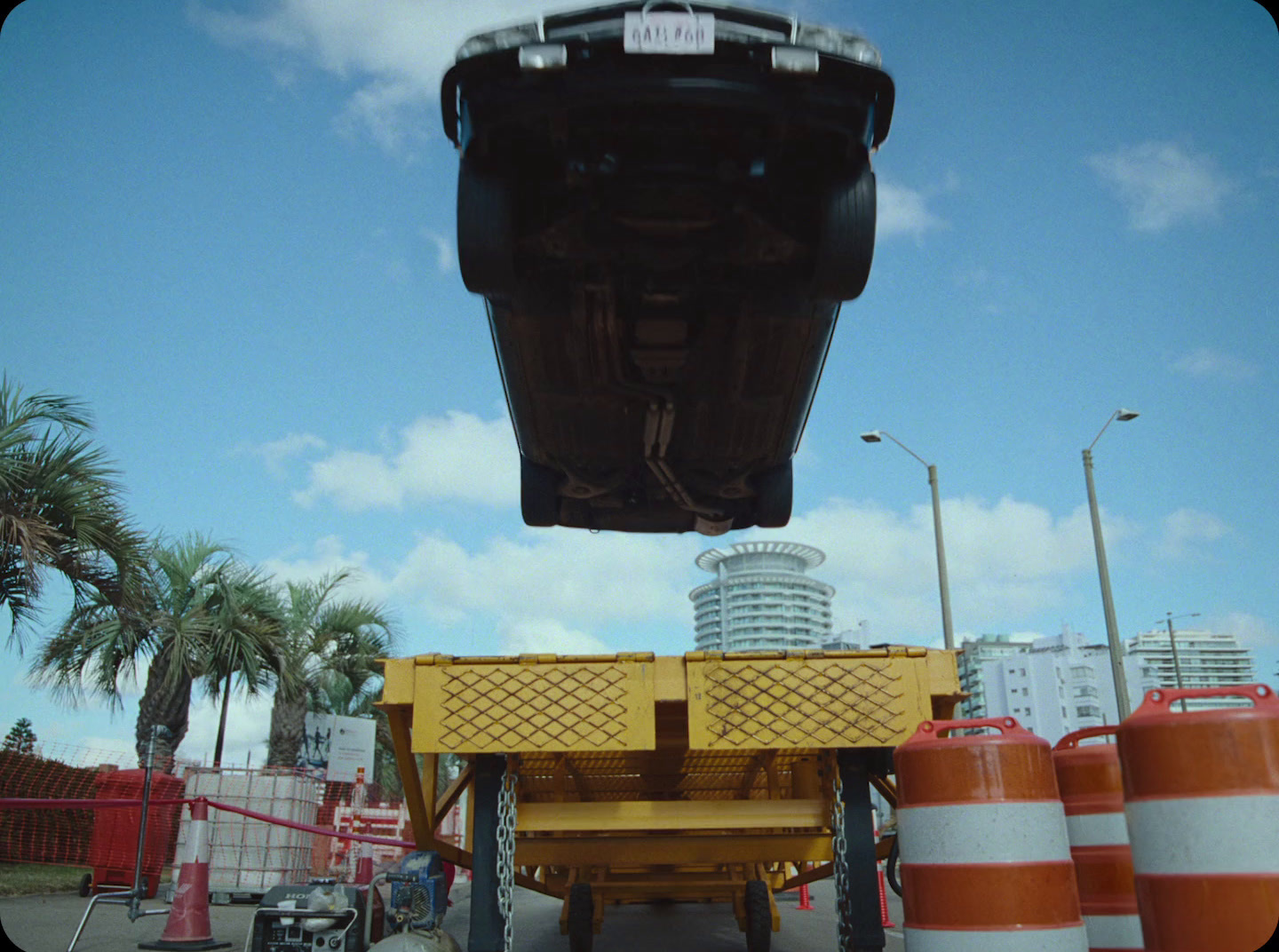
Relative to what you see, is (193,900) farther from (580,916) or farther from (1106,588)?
(1106,588)

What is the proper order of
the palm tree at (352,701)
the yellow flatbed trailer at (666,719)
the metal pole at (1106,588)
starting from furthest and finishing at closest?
the palm tree at (352,701)
the metal pole at (1106,588)
the yellow flatbed trailer at (666,719)

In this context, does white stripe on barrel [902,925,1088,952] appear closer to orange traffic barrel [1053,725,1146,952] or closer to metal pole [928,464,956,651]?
orange traffic barrel [1053,725,1146,952]

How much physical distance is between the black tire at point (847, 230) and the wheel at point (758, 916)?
4230mm

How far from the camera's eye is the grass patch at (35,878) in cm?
1028

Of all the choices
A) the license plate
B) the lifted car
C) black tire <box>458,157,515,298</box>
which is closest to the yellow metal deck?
the lifted car

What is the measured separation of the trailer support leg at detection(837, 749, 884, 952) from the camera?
405 cm

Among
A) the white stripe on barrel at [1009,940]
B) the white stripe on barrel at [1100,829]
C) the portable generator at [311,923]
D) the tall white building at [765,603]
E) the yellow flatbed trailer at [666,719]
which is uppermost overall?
the tall white building at [765,603]

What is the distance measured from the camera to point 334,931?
4.33 meters

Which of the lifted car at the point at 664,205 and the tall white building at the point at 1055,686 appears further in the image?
the tall white building at the point at 1055,686

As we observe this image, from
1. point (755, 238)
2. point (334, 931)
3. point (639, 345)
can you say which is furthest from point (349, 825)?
point (755, 238)

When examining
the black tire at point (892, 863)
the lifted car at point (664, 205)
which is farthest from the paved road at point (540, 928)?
the lifted car at point (664, 205)

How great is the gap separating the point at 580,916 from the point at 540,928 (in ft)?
10.6

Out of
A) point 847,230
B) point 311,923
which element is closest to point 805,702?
point 847,230

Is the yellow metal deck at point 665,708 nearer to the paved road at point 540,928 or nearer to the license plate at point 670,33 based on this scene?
the license plate at point 670,33
